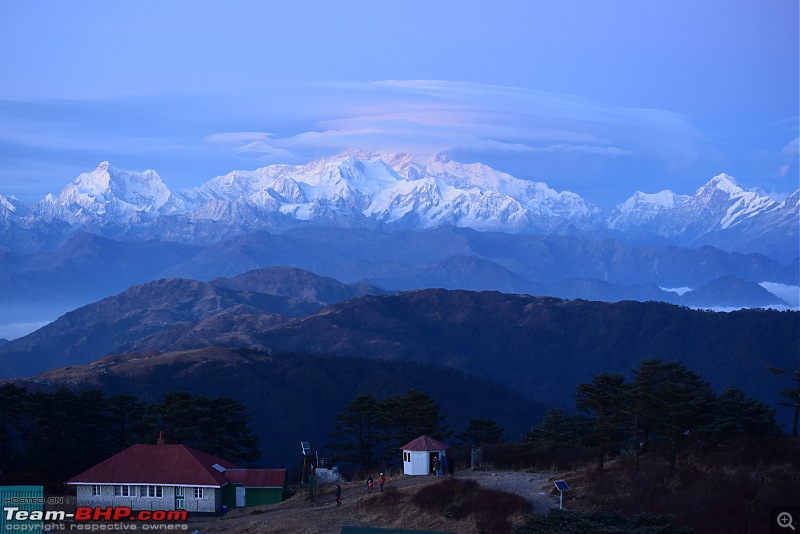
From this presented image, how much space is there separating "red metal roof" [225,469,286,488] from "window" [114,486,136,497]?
490 cm

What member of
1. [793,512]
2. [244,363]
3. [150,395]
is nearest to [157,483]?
[793,512]

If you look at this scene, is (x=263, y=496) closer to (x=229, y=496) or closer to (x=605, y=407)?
(x=229, y=496)

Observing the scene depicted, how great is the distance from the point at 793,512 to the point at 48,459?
1950 inches

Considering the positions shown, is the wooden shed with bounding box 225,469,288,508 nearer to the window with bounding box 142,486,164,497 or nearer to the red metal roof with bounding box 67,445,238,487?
the red metal roof with bounding box 67,445,238,487

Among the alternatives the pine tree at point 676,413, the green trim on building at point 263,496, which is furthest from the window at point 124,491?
the pine tree at point 676,413

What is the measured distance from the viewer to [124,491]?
51.6 m

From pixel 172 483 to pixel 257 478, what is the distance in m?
4.54

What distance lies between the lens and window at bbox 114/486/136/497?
51.4m

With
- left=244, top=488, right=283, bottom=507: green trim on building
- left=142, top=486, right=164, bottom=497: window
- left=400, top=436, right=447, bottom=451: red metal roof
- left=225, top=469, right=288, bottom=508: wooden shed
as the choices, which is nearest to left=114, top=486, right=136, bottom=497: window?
left=142, top=486, right=164, bottom=497: window

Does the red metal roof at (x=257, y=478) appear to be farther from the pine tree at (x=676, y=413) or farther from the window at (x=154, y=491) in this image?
the pine tree at (x=676, y=413)

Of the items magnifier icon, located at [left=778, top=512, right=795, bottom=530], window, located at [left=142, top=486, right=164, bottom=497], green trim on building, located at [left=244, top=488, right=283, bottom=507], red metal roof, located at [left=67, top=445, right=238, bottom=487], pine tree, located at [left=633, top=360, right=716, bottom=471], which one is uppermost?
pine tree, located at [left=633, top=360, right=716, bottom=471]

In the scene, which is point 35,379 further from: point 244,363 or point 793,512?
point 793,512

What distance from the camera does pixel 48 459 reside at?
218ft

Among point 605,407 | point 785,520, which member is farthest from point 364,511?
point 785,520
